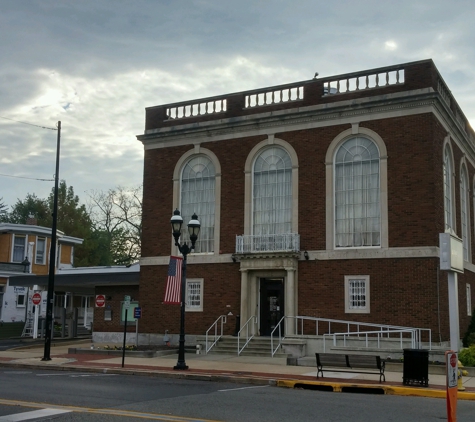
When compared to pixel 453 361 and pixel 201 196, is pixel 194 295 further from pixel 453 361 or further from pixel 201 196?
pixel 453 361

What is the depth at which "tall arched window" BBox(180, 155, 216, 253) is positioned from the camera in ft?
96.4

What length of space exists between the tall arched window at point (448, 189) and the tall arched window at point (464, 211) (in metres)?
2.28

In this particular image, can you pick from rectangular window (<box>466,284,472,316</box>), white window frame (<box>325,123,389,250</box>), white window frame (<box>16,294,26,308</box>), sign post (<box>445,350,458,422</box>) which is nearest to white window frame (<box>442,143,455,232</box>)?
white window frame (<box>325,123,389,250</box>)

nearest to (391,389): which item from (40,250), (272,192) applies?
(272,192)

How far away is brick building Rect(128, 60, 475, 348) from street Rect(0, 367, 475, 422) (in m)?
9.58

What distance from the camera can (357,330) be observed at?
81.9ft

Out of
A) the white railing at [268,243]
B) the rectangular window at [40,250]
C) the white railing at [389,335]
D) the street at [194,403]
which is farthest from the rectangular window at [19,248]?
the street at [194,403]

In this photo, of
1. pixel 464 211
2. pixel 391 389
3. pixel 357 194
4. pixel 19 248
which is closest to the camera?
pixel 391 389

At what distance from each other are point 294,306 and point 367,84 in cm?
949

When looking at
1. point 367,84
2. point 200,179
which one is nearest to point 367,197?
point 367,84

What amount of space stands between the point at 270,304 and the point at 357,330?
14.1 ft

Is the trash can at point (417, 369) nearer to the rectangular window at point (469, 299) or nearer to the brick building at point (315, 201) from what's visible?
the brick building at point (315, 201)

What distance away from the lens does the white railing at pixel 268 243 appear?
26.9 metres

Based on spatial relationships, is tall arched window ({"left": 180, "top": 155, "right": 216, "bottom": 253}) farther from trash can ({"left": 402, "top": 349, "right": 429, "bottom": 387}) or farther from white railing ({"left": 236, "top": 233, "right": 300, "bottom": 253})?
trash can ({"left": 402, "top": 349, "right": 429, "bottom": 387})
